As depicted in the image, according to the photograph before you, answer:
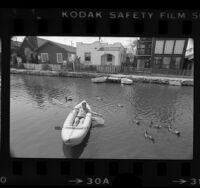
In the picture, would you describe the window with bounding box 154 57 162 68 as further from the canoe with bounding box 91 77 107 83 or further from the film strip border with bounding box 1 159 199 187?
the film strip border with bounding box 1 159 199 187

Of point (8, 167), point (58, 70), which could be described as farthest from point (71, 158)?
point (58, 70)

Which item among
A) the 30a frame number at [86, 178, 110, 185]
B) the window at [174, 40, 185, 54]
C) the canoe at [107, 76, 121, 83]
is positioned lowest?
the 30a frame number at [86, 178, 110, 185]

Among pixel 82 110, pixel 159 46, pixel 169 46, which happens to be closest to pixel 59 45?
pixel 82 110

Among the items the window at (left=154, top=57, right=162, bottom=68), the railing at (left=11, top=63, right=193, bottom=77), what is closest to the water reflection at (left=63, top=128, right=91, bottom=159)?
the railing at (left=11, top=63, right=193, bottom=77)

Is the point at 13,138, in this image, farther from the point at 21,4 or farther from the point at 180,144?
the point at 180,144

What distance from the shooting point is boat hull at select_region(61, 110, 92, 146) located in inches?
113

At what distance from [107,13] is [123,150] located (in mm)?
1523

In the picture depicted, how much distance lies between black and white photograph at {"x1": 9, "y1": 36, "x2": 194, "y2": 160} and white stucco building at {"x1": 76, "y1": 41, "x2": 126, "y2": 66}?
1 centimetres

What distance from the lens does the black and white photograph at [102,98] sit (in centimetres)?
287

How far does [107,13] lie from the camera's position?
8.97 feet

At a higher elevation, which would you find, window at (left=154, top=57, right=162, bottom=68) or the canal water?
window at (left=154, top=57, right=162, bottom=68)

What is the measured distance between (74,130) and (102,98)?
21.3 inches

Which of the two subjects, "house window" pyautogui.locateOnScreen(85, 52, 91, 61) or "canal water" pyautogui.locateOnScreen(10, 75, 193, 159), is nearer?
"canal water" pyautogui.locateOnScreen(10, 75, 193, 159)

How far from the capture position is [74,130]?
290 cm
